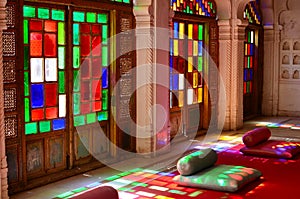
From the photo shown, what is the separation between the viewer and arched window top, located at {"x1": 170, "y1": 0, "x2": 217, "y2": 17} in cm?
882

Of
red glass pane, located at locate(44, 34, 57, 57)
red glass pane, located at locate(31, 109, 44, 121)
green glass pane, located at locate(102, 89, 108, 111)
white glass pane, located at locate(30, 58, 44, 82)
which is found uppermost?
red glass pane, located at locate(44, 34, 57, 57)

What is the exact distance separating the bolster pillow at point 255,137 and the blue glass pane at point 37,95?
124 inches

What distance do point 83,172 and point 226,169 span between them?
79.3 inches

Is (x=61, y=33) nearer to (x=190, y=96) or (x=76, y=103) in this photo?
(x=76, y=103)

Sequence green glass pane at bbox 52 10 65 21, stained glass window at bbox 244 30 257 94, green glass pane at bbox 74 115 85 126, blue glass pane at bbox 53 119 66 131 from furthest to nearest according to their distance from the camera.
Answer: stained glass window at bbox 244 30 257 94, green glass pane at bbox 74 115 85 126, blue glass pane at bbox 53 119 66 131, green glass pane at bbox 52 10 65 21

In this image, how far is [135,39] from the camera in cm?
762

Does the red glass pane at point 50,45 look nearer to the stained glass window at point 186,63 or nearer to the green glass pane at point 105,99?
the green glass pane at point 105,99

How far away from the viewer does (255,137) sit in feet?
24.3

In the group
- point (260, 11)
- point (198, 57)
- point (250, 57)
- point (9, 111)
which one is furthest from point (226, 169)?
point (260, 11)

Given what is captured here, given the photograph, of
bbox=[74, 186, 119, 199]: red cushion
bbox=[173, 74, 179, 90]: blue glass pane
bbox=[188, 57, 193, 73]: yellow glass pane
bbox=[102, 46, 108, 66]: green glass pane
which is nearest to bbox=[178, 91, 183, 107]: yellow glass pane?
bbox=[173, 74, 179, 90]: blue glass pane

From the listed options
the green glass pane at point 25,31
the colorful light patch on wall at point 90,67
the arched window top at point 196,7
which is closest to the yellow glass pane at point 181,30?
the arched window top at point 196,7

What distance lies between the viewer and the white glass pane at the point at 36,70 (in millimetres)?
5930

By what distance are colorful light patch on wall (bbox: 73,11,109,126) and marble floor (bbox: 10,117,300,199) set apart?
78 cm

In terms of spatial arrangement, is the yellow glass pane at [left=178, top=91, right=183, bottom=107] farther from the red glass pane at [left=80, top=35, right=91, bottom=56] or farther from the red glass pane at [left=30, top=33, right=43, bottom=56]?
the red glass pane at [left=30, top=33, right=43, bottom=56]
